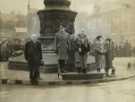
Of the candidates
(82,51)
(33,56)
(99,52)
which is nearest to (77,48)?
(82,51)

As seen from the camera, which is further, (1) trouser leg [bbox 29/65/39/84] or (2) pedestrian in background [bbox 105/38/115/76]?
(2) pedestrian in background [bbox 105/38/115/76]

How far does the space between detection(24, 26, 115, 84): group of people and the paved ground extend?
7 centimetres

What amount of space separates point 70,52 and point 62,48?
5 cm

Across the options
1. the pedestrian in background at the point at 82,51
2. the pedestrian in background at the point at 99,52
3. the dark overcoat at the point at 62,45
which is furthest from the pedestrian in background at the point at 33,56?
the pedestrian in background at the point at 99,52

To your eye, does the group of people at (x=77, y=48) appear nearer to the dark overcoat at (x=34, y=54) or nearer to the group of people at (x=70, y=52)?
the group of people at (x=70, y=52)

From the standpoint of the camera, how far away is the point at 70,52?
1828mm

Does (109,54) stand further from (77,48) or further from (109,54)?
(77,48)

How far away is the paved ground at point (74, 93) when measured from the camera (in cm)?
173

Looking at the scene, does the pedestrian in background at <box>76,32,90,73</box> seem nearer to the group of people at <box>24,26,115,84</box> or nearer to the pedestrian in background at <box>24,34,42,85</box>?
the group of people at <box>24,26,115,84</box>

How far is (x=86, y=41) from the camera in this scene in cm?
182

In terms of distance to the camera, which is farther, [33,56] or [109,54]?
[109,54]

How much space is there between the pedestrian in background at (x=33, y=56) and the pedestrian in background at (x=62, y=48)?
10cm

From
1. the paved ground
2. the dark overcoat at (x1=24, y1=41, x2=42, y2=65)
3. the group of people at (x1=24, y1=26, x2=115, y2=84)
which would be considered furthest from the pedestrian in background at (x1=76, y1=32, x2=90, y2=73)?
the dark overcoat at (x1=24, y1=41, x2=42, y2=65)

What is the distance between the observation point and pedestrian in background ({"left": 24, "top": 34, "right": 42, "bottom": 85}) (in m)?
1.77
